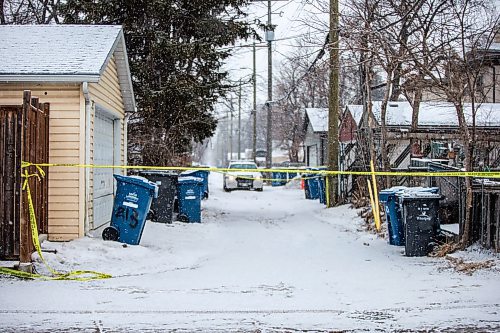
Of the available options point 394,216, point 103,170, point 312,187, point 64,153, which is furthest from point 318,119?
point 64,153

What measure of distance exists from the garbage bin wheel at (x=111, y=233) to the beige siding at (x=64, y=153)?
0.45 meters

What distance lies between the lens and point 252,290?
8.33 metres

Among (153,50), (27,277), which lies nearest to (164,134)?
(153,50)

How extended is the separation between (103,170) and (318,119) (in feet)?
92.3

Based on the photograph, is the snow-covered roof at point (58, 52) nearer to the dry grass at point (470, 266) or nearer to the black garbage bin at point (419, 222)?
the black garbage bin at point (419, 222)

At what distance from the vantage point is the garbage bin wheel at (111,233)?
1188 cm

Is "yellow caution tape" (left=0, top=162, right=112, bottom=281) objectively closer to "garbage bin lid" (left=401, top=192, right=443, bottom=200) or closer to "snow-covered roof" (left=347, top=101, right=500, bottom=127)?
"garbage bin lid" (left=401, top=192, right=443, bottom=200)

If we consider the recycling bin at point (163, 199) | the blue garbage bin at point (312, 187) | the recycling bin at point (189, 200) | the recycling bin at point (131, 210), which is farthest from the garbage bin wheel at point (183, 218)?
the blue garbage bin at point (312, 187)

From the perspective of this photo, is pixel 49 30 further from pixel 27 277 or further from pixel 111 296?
pixel 111 296

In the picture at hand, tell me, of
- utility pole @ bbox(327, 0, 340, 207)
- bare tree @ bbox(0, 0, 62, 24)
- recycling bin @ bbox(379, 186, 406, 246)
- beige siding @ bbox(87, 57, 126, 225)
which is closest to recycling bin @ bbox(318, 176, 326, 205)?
utility pole @ bbox(327, 0, 340, 207)

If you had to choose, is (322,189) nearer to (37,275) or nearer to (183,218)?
(183,218)

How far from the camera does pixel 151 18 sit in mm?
22875

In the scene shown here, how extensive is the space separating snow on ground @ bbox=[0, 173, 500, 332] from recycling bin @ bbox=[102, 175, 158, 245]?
45 centimetres

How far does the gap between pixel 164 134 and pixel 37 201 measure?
1322 centimetres
